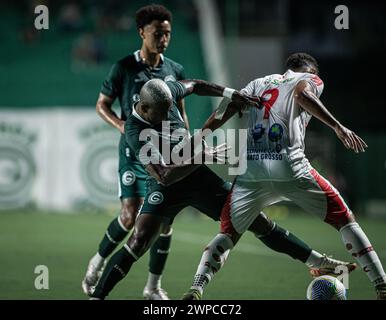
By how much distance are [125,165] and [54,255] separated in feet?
12.0

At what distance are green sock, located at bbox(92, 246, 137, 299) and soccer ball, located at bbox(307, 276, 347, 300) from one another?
1.63 m

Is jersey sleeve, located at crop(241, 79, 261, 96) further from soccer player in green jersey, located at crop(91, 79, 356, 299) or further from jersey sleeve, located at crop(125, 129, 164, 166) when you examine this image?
jersey sleeve, located at crop(125, 129, 164, 166)

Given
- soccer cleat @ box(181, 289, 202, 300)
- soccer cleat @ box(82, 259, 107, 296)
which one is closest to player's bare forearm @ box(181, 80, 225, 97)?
soccer cleat @ box(181, 289, 202, 300)

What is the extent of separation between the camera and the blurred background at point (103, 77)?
62.7 feet

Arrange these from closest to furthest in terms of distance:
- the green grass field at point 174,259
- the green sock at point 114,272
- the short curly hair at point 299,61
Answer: the green sock at point 114,272 → the short curly hair at point 299,61 → the green grass field at point 174,259

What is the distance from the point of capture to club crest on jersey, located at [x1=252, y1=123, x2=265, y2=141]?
7266mm

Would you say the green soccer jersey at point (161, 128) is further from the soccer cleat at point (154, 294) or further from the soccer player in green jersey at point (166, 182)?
the soccer cleat at point (154, 294)

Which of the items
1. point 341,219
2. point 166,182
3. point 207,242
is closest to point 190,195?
point 166,182

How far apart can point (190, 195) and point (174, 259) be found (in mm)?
4325

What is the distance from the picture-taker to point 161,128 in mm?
7359

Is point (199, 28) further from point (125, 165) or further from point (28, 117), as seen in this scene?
point (125, 165)

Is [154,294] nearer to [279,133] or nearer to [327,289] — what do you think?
[327,289]

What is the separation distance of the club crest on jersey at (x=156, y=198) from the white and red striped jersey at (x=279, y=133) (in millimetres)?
753

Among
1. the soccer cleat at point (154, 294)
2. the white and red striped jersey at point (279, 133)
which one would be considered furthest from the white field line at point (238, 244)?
the white and red striped jersey at point (279, 133)
